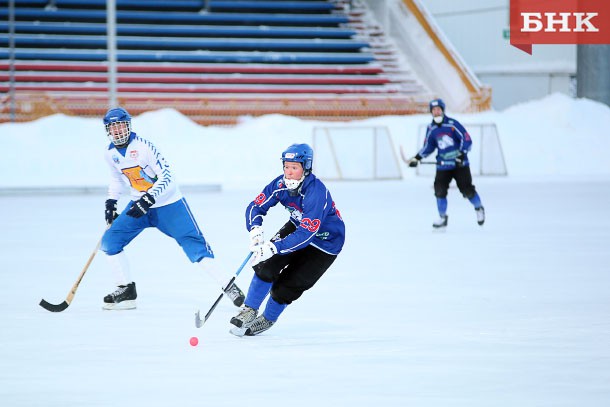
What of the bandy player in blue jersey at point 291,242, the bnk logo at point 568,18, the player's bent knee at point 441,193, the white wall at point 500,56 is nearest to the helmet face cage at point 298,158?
the bandy player in blue jersey at point 291,242

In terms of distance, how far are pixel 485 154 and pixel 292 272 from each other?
16.2m

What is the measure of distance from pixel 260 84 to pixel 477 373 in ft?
72.0

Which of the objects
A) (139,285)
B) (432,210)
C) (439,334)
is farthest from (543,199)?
(439,334)

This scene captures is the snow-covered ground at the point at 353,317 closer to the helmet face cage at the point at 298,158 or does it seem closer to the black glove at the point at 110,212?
the black glove at the point at 110,212

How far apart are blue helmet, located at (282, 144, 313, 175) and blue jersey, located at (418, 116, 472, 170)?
21.7ft

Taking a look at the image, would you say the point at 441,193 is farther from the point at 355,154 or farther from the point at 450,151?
the point at 355,154

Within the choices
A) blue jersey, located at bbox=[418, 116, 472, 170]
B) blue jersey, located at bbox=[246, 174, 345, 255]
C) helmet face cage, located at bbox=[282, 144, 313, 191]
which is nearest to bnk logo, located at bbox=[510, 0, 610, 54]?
blue jersey, located at bbox=[418, 116, 472, 170]

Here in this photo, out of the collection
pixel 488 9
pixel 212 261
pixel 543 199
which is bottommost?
pixel 543 199

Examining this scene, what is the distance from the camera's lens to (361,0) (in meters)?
30.8

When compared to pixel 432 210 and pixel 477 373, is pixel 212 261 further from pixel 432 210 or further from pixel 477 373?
pixel 432 210

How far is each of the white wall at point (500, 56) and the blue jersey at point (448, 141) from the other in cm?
1553

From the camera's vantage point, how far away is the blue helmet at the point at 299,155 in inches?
235

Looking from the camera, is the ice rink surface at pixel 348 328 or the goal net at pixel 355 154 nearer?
the ice rink surface at pixel 348 328

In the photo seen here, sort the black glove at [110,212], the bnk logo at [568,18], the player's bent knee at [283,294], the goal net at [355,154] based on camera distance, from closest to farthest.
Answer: the player's bent knee at [283,294], the black glove at [110,212], the goal net at [355,154], the bnk logo at [568,18]
